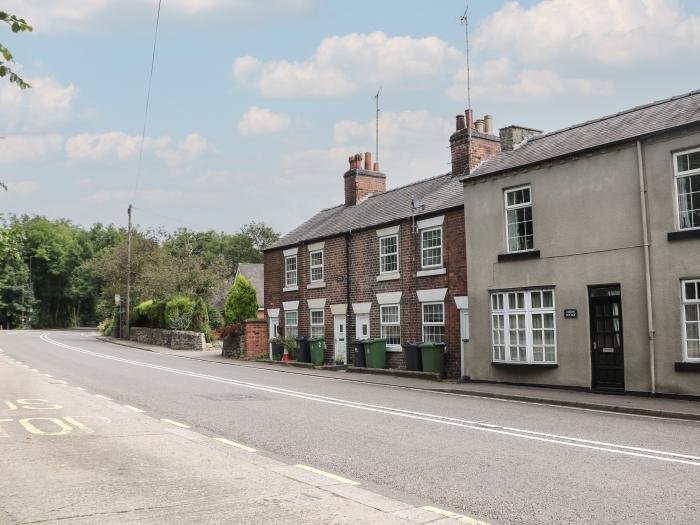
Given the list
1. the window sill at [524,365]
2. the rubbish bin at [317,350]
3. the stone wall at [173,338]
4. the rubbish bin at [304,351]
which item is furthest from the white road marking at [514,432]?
the stone wall at [173,338]

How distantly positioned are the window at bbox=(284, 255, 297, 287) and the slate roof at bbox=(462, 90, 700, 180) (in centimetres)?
1220

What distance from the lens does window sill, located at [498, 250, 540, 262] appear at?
687 inches

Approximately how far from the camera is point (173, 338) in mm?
40062

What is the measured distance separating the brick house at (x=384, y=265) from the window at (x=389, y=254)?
0.04 meters

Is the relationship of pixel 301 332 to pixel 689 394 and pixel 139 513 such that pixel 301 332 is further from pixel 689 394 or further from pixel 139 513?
pixel 139 513

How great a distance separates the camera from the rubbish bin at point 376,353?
23016 millimetres

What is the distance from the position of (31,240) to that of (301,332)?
253 ft

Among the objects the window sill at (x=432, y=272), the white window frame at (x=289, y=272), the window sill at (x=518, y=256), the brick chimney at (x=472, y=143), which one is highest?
the brick chimney at (x=472, y=143)

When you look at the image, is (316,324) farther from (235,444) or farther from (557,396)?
(235,444)

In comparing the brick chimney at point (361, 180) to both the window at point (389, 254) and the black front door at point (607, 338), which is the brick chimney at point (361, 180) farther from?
the black front door at point (607, 338)

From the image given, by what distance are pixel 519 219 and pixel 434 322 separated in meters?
4.90

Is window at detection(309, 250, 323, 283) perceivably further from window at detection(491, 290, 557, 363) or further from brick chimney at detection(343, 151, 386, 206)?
window at detection(491, 290, 557, 363)

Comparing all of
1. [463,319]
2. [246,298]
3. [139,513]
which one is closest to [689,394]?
[463,319]

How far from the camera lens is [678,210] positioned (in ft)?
47.7
